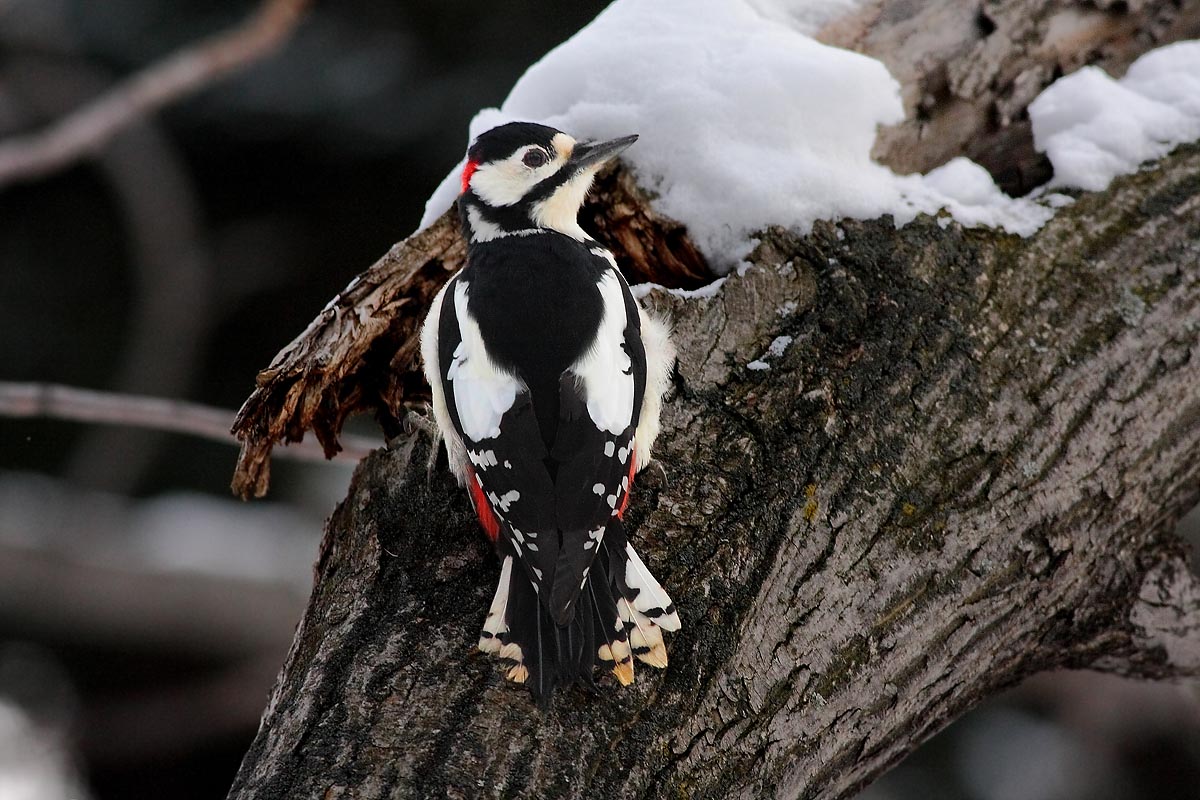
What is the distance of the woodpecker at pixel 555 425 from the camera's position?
6.64ft

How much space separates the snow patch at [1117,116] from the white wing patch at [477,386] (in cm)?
155

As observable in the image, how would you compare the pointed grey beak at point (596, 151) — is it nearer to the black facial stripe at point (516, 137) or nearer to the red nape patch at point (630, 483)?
the black facial stripe at point (516, 137)

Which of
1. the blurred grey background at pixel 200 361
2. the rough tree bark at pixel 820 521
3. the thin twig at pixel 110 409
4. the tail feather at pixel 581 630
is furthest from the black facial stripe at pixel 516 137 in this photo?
the blurred grey background at pixel 200 361

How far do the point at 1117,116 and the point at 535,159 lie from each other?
1.58 m

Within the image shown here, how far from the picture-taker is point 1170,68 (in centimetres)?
319

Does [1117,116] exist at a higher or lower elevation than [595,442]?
higher

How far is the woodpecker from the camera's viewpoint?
6.64 feet

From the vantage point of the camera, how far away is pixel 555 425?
228cm

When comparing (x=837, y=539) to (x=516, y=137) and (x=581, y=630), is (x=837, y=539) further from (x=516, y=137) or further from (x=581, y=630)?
(x=516, y=137)

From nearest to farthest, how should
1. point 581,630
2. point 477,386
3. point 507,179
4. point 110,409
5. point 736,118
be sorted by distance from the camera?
point 581,630 → point 477,386 → point 110,409 → point 736,118 → point 507,179

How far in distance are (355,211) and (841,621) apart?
16.0ft

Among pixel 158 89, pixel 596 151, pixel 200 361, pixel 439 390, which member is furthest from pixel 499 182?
pixel 200 361

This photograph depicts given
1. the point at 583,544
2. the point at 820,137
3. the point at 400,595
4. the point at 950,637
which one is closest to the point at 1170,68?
the point at 820,137

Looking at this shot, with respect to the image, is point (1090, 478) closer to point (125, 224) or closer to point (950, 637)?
point (950, 637)
